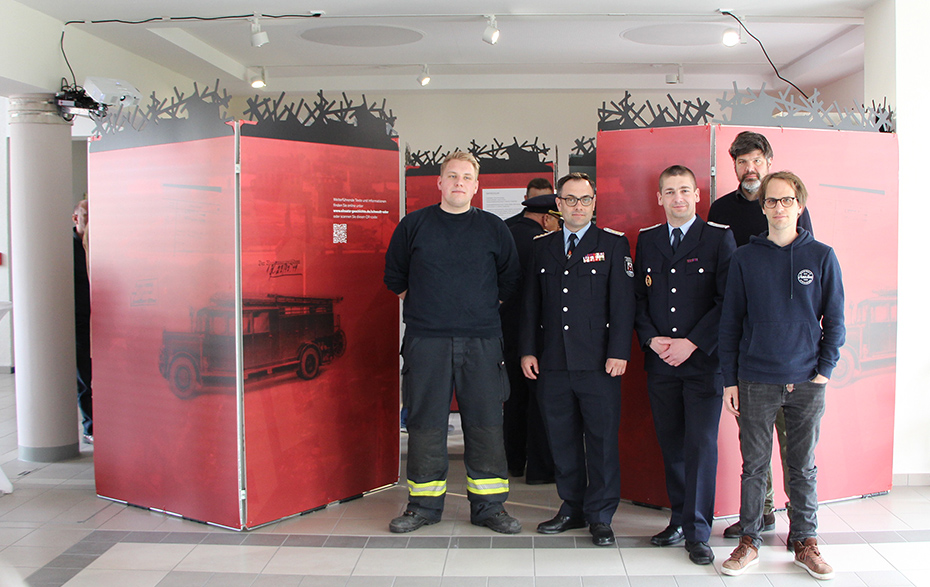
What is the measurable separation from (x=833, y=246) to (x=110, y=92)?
15.5 ft

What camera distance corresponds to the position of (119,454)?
3998mm

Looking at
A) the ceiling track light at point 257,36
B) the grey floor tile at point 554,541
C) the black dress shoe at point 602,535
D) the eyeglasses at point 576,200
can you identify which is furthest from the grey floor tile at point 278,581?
the ceiling track light at point 257,36

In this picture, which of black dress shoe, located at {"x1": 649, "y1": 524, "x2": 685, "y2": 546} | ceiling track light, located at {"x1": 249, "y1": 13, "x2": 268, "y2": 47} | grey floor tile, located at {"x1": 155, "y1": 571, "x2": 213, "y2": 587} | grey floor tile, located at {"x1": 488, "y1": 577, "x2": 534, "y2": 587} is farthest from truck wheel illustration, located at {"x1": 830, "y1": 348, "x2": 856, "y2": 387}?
ceiling track light, located at {"x1": 249, "y1": 13, "x2": 268, "y2": 47}

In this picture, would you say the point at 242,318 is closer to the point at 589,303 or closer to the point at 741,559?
the point at 589,303

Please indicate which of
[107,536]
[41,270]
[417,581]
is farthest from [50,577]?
[41,270]

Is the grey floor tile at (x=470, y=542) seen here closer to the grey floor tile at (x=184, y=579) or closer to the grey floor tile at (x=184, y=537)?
the grey floor tile at (x=184, y=579)

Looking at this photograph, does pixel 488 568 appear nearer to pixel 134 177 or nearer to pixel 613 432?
pixel 613 432

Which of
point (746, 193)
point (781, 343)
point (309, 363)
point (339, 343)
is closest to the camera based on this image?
point (781, 343)

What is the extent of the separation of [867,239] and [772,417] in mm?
1588

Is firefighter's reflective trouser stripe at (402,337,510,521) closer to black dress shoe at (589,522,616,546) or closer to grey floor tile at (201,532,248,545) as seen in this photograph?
black dress shoe at (589,522,616,546)

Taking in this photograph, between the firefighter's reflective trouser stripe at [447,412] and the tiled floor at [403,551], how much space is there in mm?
205

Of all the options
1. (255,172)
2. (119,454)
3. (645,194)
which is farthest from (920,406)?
(119,454)

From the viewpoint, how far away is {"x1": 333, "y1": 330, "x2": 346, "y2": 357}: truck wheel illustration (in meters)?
3.85

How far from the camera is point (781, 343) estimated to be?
113 inches
